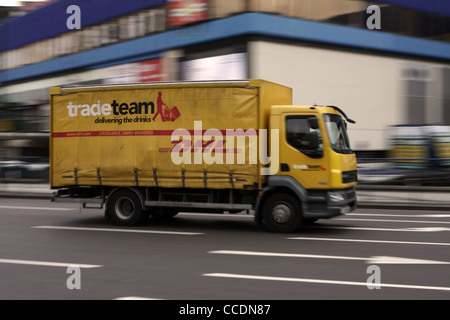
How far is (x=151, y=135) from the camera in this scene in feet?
40.1

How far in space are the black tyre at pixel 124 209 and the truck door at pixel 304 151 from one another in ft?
11.3

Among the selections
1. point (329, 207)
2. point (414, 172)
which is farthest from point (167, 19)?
point (329, 207)

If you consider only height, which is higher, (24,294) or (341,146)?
(341,146)

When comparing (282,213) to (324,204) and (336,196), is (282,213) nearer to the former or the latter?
(324,204)

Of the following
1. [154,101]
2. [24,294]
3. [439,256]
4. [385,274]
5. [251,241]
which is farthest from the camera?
[154,101]

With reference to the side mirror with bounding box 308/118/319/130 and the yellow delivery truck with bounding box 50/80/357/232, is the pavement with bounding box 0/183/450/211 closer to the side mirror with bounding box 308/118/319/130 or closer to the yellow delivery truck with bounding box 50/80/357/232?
the yellow delivery truck with bounding box 50/80/357/232

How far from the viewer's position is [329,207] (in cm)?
1117

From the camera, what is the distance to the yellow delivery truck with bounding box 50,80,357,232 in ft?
37.1

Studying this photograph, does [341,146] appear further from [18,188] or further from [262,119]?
[18,188]

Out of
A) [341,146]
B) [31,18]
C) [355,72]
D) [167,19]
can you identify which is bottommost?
[341,146]

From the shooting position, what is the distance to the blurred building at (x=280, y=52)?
2633 centimetres

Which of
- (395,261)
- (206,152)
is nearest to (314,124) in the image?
(206,152)

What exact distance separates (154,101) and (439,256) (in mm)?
6471

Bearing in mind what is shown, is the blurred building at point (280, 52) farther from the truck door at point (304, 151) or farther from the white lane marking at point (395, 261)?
the white lane marking at point (395, 261)
